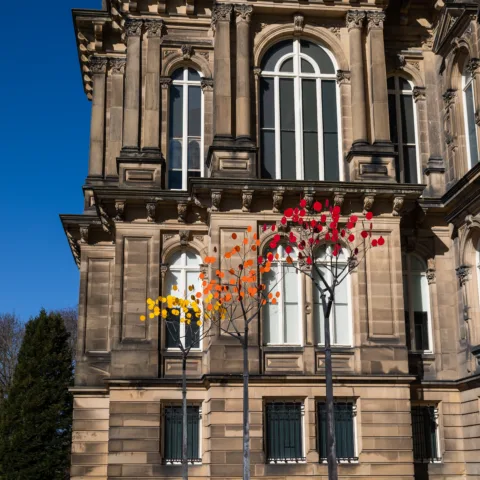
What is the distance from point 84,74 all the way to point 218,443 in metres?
17.6

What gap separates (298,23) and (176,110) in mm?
5205

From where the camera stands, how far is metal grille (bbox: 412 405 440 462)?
91.5 ft

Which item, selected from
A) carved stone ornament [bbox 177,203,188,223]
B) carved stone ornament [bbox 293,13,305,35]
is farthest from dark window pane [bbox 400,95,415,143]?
carved stone ornament [bbox 177,203,188,223]

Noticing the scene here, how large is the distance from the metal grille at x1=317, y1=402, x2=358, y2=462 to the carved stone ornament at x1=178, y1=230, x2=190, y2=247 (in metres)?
6.75

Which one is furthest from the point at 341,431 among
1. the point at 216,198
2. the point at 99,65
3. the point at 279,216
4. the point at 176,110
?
the point at 99,65

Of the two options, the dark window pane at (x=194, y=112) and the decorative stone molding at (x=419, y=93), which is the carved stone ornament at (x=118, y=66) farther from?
the decorative stone molding at (x=419, y=93)

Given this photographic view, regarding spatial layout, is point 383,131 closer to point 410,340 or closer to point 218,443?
point 410,340

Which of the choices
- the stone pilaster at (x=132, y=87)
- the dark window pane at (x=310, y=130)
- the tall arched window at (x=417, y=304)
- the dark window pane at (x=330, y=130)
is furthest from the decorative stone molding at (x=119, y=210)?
the tall arched window at (x=417, y=304)

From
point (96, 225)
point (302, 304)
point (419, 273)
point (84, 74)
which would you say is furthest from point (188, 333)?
point (84, 74)

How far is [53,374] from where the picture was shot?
40.4 meters

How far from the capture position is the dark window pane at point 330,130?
29375 mm

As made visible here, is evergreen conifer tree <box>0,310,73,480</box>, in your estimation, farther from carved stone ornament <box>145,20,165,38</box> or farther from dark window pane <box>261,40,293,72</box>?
dark window pane <box>261,40,293,72</box>

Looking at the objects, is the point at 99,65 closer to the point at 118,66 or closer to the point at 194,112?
the point at 118,66

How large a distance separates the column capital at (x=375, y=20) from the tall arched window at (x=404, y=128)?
2403 mm
